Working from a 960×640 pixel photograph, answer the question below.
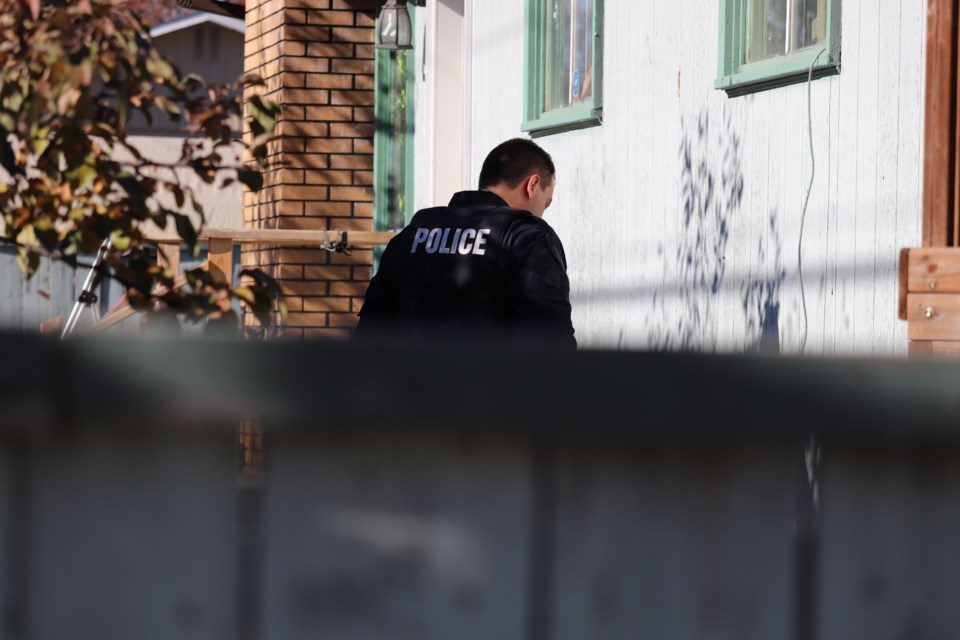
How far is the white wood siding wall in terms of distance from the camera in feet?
16.3

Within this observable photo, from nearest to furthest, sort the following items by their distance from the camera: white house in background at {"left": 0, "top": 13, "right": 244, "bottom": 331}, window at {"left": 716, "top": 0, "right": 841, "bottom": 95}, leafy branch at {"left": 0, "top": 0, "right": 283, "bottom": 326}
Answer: leafy branch at {"left": 0, "top": 0, "right": 283, "bottom": 326} < window at {"left": 716, "top": 0, "right": 841, "bottom": 95} < white house in background at {"left": 0, "top": 13, "right": 244, "bottom": 331}

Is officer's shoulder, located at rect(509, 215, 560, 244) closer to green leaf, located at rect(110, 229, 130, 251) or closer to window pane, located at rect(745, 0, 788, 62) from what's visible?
window pane, located at rect(745, 0, 788, 62)

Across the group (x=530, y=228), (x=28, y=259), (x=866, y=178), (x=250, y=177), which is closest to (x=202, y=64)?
(x=530, y=228)

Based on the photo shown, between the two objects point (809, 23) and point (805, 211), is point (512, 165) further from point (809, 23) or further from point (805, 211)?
point (809, 23)

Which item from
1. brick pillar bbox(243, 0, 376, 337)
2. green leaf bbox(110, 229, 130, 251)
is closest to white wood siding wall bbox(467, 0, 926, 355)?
green leaf bbox(110, 229, 130, 251)

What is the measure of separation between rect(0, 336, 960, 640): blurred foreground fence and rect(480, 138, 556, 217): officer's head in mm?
4261

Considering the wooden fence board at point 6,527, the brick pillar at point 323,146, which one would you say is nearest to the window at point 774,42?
the wooden fence board at point 6,527

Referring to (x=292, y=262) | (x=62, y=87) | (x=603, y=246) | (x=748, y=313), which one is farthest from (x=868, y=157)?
(x=292, y=262)

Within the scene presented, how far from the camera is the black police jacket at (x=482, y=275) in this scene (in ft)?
16.4

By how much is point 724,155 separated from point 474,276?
1.54m

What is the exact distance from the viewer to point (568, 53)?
808 centimetres

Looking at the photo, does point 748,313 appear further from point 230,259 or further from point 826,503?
point 826,503

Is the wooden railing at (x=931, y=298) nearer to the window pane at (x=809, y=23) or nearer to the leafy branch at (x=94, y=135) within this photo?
the window pane at (x=809, y=23)

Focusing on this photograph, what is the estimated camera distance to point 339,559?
1261mm
